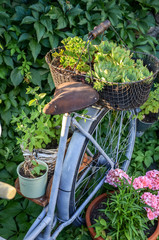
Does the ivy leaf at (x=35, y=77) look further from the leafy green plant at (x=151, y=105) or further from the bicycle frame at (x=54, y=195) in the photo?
the leafy green plant at (x=151, y=105)

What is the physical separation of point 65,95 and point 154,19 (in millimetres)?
2085

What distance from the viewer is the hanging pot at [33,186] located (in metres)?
1.48

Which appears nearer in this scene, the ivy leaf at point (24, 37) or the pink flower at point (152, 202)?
the pink flower at point (152, 202)

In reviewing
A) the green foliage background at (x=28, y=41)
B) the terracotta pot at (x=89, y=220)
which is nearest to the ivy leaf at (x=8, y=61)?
the green foliage background at (x=28, y=41)

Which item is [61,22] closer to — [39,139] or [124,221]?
[39,139]

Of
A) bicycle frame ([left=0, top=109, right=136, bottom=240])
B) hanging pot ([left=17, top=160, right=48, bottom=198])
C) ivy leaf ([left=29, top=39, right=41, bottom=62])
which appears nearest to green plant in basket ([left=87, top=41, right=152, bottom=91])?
bicycle frame ([left=0, top=109, right=136, bottom=240])

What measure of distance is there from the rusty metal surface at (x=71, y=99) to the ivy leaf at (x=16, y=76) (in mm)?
1042

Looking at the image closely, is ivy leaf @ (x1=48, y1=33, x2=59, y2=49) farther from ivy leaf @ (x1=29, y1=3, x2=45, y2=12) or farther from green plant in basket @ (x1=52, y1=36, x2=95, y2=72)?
green plant in basket @ (x1=52, y1=36, x2=95, y2=72)

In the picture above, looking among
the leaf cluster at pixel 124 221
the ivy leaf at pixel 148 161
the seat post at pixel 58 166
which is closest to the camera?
the seat post at pixel 58 166

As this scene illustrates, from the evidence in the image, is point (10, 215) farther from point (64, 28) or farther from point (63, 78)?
point (64, 28)

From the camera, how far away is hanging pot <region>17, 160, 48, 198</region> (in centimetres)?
148

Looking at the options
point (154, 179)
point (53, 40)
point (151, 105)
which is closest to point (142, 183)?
point (154, 179)

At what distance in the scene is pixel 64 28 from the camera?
2465 mm

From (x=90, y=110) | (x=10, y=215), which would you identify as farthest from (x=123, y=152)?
(x=10, y=215)
